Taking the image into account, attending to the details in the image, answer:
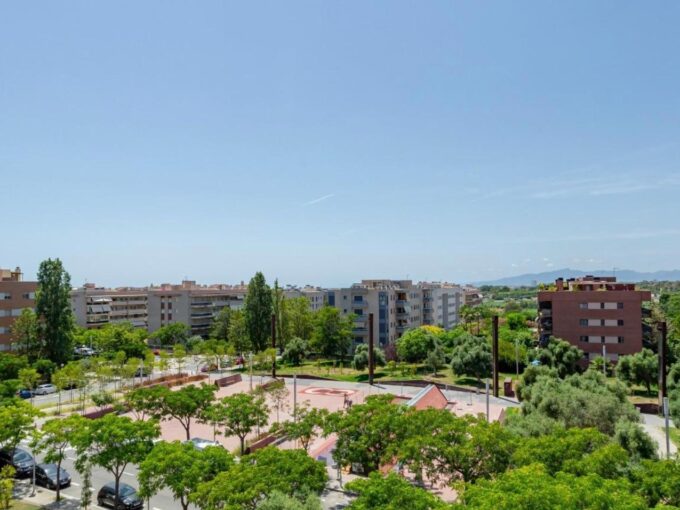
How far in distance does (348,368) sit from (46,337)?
3525cm

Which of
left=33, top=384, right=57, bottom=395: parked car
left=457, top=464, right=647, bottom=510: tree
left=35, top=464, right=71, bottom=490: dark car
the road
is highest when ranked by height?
left=457, top=464, right=647, bottom=510: tree

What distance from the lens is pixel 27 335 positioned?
5503 centimetres

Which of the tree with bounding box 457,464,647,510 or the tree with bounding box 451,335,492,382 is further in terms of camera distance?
the tree with bounding box 451,335,492,382

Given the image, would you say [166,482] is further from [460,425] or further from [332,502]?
[460,425]

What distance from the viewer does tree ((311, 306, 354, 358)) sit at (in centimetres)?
6581

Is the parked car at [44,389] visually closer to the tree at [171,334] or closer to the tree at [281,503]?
the tree at [171,334]

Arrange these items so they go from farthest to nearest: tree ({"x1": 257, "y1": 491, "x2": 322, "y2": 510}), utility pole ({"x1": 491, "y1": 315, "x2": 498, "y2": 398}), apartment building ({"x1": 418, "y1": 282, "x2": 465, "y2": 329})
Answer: apartment building ({"x1": 418, "y1": 282, "x2": 465, "y2": 329}), utility pole ({"x1": 491, "y1": 315, "x2": 498, "y2": 398}), tree ({"x1": 257, "y1": 491, "x2": 322, "y2": 510})

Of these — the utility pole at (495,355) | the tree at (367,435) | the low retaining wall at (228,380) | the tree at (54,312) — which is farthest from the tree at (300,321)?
the tree at (367,435)

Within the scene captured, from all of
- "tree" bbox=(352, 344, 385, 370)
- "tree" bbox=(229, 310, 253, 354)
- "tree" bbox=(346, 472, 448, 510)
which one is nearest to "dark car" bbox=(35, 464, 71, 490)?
"tree" bbox=(346, 472, 448, 510)

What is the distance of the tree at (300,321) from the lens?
72.9 meters

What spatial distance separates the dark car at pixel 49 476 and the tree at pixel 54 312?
3247cm

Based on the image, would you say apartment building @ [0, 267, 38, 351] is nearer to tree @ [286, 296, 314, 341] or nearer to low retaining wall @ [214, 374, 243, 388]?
low retaining wall @ [214, 374, 243, 388]

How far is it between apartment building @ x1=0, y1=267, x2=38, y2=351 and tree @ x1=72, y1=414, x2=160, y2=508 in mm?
49374

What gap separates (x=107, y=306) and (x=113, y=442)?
90932 millimetres
